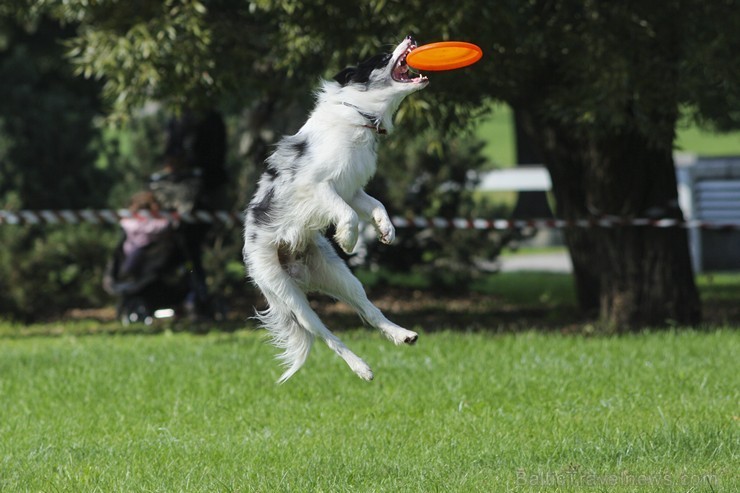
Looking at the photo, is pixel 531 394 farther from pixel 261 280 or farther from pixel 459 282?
pixel 459 282

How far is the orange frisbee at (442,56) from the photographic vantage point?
14.9ft

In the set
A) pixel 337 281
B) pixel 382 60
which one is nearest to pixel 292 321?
pixel 337 281

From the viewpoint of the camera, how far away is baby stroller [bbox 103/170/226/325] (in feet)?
37.5

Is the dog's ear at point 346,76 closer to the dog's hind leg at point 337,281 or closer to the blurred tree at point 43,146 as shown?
the dog's hind leg at point 337,281

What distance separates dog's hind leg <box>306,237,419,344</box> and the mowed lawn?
79 cm

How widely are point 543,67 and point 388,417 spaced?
4206 mm

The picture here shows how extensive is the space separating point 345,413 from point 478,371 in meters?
1.50

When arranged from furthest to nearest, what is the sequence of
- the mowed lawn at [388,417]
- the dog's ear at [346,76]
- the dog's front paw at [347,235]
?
the mowed lawn at [388,417] → the dog's ear at [346,76] → the dog's front paw at [347,235]

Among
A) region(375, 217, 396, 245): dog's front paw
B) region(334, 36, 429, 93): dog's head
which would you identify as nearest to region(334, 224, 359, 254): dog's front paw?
region(375, 217, 396, 245): dog's front paw

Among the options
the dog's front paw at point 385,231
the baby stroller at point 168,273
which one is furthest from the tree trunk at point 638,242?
the dog's front paw at point 385,231

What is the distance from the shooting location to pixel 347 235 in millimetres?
4652

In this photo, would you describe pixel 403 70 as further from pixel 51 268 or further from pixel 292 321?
pixel 51 268

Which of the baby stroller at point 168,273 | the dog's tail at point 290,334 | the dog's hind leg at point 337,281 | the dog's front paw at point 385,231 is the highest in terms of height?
the dog's front paw at point 385,231

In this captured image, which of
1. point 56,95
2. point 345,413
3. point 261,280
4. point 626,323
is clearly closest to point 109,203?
point 56,95
